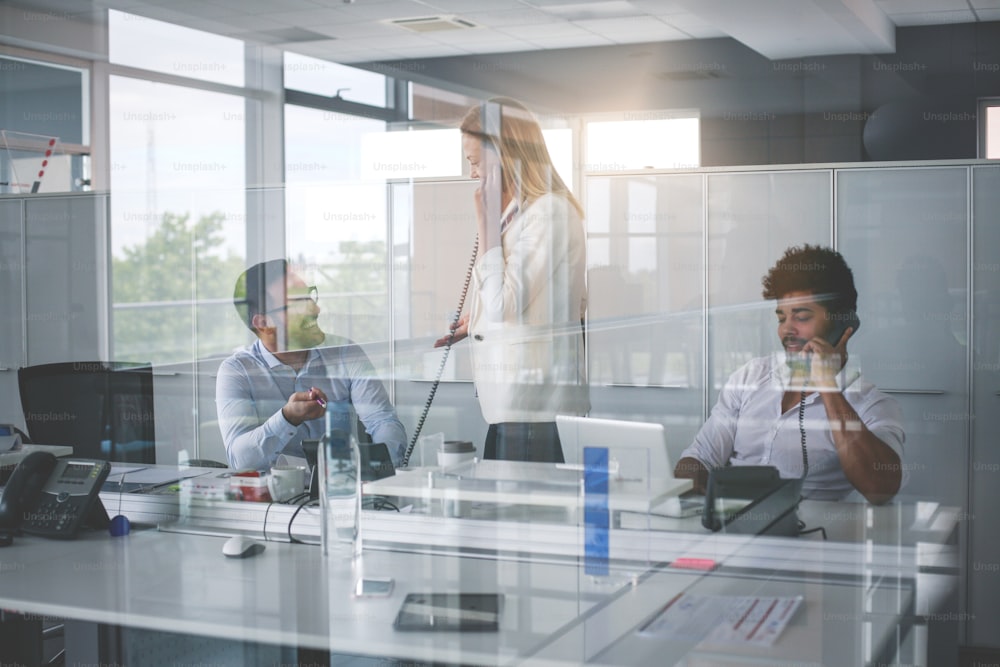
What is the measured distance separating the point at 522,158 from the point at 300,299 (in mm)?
2353

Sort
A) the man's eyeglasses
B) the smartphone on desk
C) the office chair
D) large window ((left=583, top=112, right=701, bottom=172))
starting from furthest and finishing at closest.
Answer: large window ((left=583, top=112, right=701, bottom=172)) < the man's eyeglasses < the office chair < the smartphone on desk

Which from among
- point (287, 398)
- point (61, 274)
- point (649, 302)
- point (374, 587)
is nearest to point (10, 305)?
point (61, 274)

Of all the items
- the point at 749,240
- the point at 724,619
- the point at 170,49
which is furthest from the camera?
the point at 170,49

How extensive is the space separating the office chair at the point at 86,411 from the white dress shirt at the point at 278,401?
0.29 metres

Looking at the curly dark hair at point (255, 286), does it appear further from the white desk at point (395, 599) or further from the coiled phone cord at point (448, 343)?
the white desk at point (395, 599)

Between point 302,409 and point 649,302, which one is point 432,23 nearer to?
point 649,302

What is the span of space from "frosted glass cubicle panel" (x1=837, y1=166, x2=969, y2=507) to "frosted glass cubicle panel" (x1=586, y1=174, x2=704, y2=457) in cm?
62

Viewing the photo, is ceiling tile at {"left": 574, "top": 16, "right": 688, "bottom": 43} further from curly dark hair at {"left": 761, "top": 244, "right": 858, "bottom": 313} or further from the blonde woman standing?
curly dark hair at {"left": 761, "top": 244, "right": 858, "bottom": 313}

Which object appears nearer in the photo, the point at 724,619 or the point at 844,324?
the point at 724,619

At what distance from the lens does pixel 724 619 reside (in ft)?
5.21

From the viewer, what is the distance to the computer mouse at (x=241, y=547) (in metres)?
2.04

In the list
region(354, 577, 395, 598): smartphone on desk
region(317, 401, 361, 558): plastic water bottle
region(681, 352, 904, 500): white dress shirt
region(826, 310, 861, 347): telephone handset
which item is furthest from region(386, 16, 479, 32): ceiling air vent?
region(354, 577, 395, 598): smartphone on desk

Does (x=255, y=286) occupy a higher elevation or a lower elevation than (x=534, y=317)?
higher

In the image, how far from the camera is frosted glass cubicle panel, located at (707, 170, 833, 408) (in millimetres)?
3805
